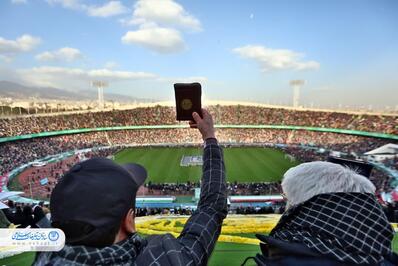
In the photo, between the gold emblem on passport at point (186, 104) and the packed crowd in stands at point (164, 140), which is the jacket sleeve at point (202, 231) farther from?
the packed crowd in stands at point (164, 140)

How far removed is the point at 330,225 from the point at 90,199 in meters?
1.05

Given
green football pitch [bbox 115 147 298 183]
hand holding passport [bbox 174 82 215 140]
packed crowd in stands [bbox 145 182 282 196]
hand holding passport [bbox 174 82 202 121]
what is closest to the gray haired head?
hand holding passport [bbox 174 82 215 140]

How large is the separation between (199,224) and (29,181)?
2966 centimetres

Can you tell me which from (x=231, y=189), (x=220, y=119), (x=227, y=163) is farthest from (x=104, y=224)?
(x=220, y=119)

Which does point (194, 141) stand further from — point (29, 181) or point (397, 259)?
point (397, 259)

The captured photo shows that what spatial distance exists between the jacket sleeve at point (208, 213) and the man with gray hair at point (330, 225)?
27 cm

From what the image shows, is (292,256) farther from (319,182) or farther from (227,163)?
(227,163)

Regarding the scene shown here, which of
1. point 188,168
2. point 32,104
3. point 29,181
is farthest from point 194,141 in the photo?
point 32,104

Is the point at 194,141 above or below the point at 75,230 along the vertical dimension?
below

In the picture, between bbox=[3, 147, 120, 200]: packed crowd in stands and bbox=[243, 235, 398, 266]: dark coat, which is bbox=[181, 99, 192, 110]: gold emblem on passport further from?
bbox=[3, 147, 120, 200]: packed crowd in stands

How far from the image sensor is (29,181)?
27312mm

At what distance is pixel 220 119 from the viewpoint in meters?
65.2

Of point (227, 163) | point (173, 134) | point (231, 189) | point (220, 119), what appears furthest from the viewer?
point (220, 119)

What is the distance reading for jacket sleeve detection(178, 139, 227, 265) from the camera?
1591 millimetres
